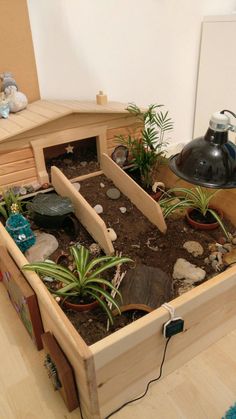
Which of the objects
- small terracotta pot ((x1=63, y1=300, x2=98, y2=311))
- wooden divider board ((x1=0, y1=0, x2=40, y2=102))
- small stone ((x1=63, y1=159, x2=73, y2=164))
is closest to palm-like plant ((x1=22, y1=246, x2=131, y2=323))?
small terracotta pot ((x1=63, y1=300, x2=98, y2=311))

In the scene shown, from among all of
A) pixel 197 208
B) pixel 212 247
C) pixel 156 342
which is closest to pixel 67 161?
pixel 197 208

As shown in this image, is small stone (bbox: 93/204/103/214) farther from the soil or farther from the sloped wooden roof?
the sloped wooden roof

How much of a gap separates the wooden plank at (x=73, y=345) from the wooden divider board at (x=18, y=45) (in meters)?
0.91

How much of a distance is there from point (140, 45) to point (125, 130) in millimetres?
547

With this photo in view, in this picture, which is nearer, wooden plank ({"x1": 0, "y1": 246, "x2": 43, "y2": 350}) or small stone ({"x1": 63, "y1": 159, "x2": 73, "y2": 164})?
wooden plank ({"x1": 0, "y1": 246, "x2": 43, "y2": 350})

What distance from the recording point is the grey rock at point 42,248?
1056 mm

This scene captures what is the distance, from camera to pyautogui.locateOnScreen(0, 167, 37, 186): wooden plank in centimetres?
124

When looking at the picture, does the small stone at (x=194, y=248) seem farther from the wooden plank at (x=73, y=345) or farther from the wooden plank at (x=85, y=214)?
the wooden plank at (x=73, y=345)

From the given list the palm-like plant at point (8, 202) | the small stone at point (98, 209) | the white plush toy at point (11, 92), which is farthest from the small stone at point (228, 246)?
the white plush toy at point (11, 92)

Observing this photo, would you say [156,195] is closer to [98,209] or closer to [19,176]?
[98,209]

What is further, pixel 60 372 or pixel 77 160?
pixel 77 160

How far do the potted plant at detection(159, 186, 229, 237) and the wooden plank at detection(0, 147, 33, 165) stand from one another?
56cm

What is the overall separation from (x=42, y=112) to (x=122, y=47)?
2.07ft

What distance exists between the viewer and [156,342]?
2.53 ft
